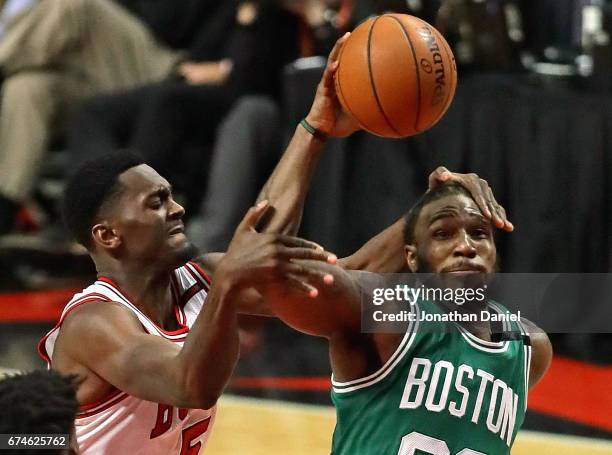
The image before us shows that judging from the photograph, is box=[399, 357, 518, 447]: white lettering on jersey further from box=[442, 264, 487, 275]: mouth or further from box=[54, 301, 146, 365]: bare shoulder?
box=[54, 301, 146, 365]: bare shoulder

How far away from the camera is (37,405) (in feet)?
7.08

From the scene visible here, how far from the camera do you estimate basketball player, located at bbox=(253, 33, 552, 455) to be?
2879 millimetres

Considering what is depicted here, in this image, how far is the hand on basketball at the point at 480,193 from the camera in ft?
10.2

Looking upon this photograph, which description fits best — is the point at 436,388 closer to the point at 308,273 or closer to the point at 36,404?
the point at 308,273

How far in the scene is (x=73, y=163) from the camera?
7504 millimetres

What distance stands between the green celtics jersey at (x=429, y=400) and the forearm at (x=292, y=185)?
395 mm

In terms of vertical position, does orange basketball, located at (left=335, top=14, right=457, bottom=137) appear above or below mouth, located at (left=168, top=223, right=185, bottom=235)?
above

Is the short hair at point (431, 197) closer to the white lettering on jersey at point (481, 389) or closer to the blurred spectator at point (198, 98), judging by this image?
the white lettering on jersey at point (481, 389)

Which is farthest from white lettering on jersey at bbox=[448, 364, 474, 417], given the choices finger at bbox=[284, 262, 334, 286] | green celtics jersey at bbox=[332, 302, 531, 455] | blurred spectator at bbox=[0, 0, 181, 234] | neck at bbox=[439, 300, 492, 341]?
blurred spectator at bbox=[0, 0, 181, 234]

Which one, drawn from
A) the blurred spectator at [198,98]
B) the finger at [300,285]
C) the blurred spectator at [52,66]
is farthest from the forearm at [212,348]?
the blurred spectator at [52,66]

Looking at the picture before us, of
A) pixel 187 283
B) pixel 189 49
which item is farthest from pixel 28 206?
pixel 187 283

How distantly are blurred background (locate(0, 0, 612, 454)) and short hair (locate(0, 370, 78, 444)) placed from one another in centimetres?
280

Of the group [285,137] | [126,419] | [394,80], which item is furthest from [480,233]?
[285,137]

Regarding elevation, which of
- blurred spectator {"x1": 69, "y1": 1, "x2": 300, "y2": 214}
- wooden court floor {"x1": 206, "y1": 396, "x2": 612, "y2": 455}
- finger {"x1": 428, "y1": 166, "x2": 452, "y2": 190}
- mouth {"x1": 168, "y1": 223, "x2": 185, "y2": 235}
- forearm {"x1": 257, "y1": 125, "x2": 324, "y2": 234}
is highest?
forearm {"x1": 257, "y1": 125, "x2": 324, "y2": 234}
